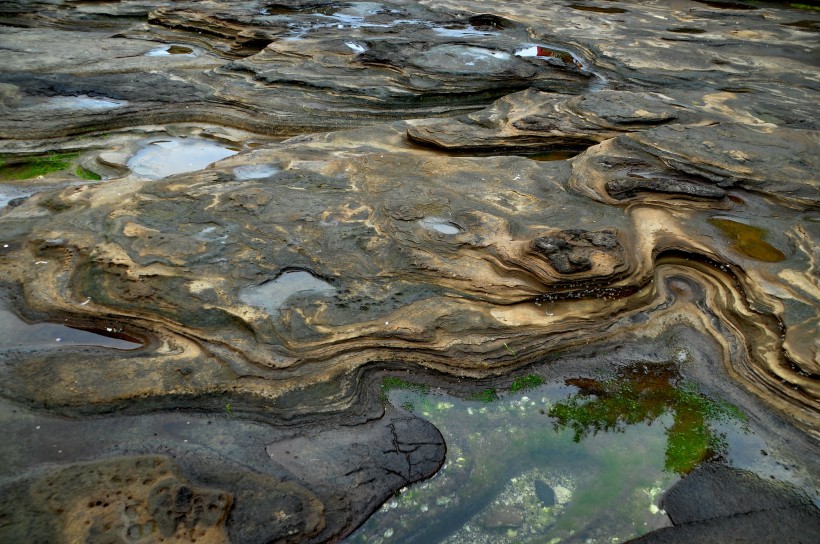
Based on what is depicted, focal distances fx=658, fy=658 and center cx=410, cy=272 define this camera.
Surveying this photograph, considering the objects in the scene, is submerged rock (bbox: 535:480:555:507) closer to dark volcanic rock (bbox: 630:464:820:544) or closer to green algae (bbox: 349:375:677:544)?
green algae (bbox: 349:375:677:544)

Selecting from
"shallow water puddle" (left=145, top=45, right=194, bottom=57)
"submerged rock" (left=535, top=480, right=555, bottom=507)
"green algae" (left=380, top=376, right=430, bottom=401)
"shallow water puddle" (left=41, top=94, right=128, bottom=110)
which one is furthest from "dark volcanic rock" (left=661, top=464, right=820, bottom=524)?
"shallow water puddle" (left=145, top=45, right=194, bottom=57)

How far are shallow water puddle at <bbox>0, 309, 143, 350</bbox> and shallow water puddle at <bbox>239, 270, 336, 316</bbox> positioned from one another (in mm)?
890

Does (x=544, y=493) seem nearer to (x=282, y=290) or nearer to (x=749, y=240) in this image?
(x=282, y=290)

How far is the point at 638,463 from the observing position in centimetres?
439

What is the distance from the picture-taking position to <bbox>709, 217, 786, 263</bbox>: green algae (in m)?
5.87

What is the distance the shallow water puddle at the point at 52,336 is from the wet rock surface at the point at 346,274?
2 centimetres

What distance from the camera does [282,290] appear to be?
17.4ft

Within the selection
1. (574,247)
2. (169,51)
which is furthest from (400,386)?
(169,51)

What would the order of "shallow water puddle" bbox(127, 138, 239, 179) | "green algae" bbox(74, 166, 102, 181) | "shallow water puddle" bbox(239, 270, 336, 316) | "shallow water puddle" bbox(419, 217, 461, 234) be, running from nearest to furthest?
"shallow water puddle" bbox(239, 270, 336, 316), "shallow water puddle" bbox(419, 217, 461, 234), "green algae" bbox(74, 166, 102, 181), "shallow water puddle" bbox(127, 138, 239, 179)

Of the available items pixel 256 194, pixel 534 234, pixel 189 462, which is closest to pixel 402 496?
pixel 189 462

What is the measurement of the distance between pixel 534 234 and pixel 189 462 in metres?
3.44

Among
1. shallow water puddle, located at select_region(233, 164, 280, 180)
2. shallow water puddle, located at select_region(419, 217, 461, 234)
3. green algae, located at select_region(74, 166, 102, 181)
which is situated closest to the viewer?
shallow water puddle, located at select_region(419, 217, 461, 234)

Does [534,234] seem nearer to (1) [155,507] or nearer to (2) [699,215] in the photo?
(2) [699,215]

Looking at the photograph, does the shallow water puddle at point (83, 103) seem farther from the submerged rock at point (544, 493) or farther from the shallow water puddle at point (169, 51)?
the submerged rock at point (544, 493)
